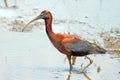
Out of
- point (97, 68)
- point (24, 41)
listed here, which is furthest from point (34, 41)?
point (97, 68)

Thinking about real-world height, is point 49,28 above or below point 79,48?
above

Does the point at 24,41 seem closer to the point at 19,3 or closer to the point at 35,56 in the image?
the point at 35,56

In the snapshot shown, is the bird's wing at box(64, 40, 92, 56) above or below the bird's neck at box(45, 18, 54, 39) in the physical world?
below

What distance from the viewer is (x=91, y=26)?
52.6 feet

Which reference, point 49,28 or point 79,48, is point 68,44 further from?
point 49,28

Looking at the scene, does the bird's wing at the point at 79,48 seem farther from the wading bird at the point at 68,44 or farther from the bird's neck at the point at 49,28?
the bird's neck at the point at 49,28

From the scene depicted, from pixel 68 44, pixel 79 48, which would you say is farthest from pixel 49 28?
pixel 79 48

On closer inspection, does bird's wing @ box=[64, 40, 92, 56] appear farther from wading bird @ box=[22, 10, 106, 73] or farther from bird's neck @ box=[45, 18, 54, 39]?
bird's neck @ box=[45, 18, 54, 39]

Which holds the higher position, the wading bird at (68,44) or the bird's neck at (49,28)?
the bird's neck at (49,28)

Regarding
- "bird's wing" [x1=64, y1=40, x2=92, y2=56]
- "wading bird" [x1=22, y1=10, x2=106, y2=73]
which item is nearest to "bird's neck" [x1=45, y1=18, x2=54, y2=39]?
"wading bird" [x1=22, y1=10, x2=106, y2=73]

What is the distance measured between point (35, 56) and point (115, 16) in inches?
276

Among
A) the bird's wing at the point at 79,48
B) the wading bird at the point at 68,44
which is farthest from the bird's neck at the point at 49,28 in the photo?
the bird's wing at the point at 79,48

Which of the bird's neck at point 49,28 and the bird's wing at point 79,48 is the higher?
the bird's neck at point 49,28

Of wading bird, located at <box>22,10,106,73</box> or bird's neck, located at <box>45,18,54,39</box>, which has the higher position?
bird's neck, located at <box>45,18,54,39</box>
